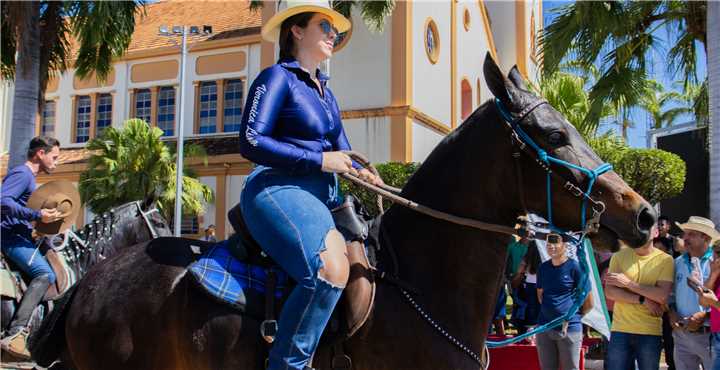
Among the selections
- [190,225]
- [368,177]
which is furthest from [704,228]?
[190,225]

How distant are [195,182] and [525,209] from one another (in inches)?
886

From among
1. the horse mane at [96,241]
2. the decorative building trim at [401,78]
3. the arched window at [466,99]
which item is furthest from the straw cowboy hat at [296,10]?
the arched window at [466,99]

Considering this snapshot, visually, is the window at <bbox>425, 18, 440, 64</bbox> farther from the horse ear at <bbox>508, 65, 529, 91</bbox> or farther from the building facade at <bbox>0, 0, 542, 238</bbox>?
the horse ear at <bbox>508, 65, 529, 91</bbox>

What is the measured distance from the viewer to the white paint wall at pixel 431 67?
1005 inches

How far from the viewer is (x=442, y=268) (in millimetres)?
2936

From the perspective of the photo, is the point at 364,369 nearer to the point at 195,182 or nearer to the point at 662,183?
the point at 662,183

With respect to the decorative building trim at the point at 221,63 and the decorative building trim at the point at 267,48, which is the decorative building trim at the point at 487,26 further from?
the decorative building trim at the point at 221,63

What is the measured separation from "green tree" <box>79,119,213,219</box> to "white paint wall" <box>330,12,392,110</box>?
690 cm

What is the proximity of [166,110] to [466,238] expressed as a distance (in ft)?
97.3

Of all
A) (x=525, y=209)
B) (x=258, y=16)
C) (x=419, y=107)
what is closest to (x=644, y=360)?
(x=525, y=209)

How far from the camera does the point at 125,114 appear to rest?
31.3 metres

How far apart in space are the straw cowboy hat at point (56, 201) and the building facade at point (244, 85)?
54.2ft

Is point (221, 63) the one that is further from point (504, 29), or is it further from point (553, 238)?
point (553, 238)

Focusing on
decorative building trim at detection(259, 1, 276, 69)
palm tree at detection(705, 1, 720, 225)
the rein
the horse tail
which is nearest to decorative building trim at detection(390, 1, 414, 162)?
decorative building trim at detection(259, 1, 276, 69)
